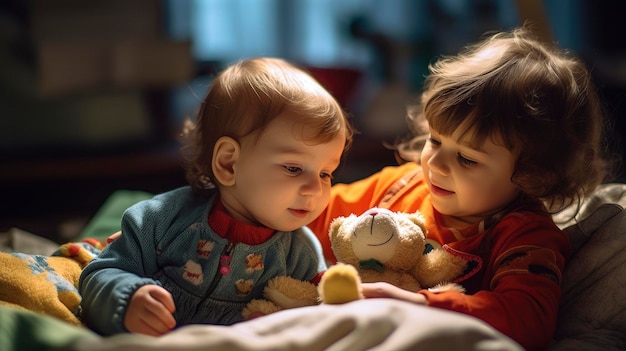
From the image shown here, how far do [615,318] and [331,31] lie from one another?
6.24 feet

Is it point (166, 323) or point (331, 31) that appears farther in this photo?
point (331, 31)

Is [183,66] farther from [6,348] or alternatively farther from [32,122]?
[6,348]

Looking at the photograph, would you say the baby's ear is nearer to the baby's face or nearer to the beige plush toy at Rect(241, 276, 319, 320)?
the baby's face

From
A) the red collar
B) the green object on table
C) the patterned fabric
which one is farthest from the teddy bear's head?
the green object on table

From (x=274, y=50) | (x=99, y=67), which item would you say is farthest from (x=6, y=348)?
(x=274, y=50)

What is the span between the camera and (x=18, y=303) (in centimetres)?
102

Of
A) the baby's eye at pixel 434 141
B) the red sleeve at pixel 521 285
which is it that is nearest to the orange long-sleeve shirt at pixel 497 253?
the red sleeve at pixel 521 285

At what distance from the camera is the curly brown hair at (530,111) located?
40.9 inches

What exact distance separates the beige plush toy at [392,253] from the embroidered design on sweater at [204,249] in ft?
0.55

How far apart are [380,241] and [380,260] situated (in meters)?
0.03

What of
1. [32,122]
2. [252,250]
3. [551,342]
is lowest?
[32,122]

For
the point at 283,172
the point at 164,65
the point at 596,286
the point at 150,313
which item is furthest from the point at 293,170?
the point at 164,65

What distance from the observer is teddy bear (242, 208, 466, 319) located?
3.31 feet

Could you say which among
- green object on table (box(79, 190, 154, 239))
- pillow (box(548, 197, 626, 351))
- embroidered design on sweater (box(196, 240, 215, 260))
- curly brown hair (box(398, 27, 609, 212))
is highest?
curly brown hair (box(398, 27, 609, 212))
